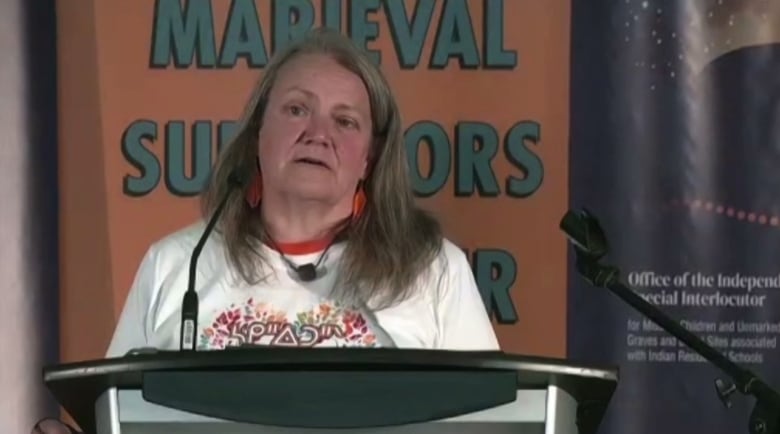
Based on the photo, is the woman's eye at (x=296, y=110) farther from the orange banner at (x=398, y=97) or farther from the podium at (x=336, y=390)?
the podium at (x=336, y=390)

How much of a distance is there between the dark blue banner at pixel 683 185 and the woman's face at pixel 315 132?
63 cm

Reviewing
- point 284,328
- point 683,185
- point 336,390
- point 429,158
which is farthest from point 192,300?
point 683,185

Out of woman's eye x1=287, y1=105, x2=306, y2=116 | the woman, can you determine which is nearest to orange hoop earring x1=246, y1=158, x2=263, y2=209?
the woman

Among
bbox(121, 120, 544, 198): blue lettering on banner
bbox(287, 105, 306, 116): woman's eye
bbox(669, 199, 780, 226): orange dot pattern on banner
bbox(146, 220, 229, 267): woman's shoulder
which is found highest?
bbox(287, 105, 306, 116): woman's eye

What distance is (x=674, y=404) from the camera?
2.10m

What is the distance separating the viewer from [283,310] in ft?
5.09

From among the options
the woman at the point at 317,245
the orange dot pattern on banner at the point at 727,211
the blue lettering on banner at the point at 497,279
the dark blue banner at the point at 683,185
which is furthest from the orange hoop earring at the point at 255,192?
the orange dot pattern on banner at the point at 727,211

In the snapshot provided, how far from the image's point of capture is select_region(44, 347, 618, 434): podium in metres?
0.86

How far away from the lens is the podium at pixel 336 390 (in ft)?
2.82

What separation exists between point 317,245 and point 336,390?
77 cm

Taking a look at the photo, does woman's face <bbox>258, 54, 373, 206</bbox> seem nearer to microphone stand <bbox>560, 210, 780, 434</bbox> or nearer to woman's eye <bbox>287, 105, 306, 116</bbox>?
woman's eye <bbox>287, 105, 306, 116</bbox>

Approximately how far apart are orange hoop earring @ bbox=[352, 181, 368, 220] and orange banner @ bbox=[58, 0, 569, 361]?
0.47 meters

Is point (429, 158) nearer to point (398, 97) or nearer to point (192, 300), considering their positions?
point (398, 97)

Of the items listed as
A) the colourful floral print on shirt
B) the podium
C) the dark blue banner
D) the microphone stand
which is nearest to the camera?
the podium
